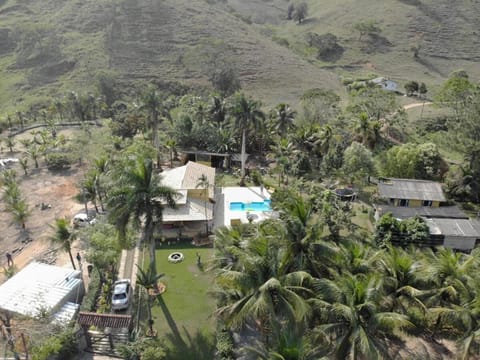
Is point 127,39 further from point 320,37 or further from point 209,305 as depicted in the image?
point 209,305

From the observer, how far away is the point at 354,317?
565 inches

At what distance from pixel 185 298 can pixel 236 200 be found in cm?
1374

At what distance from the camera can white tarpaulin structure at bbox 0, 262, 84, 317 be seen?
67.2ft

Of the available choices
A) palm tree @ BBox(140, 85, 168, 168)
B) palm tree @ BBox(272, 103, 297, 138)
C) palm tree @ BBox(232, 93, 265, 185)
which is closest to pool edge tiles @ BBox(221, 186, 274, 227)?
palm tree @ BBox(232, 93, 265, 185)

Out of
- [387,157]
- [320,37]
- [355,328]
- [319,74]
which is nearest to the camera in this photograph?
[355,328]

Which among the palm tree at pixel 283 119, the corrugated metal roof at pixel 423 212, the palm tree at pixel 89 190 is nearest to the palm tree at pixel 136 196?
the palm tree at pixel 89 190

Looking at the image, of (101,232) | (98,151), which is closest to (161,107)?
(98,151)

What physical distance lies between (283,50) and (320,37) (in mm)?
16409

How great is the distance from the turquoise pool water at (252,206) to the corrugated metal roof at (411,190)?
11.2m

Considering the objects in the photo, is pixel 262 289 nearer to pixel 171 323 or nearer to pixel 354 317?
pixel 354 317

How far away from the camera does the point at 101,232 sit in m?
25.5

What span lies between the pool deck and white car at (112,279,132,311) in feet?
33.2

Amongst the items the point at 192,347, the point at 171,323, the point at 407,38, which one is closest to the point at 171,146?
the point at 171,323

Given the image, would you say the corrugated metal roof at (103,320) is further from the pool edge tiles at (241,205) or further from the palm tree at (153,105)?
the palm tree at (153,105)
